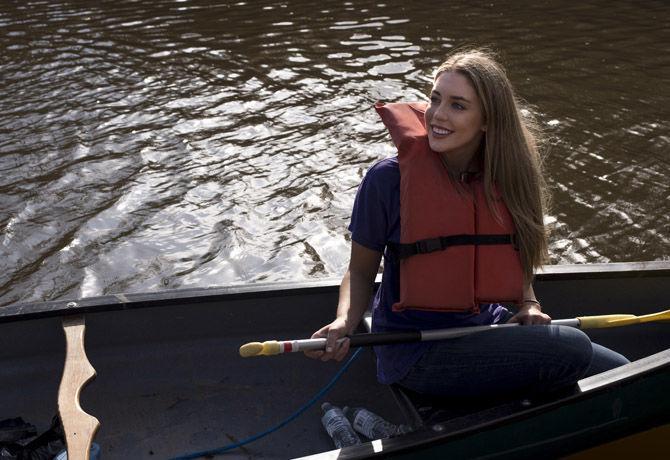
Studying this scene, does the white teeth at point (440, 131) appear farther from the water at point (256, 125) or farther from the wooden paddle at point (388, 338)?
the water at point (256, 125)

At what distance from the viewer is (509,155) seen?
2.60 meters

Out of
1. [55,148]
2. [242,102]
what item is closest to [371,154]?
[242,102]

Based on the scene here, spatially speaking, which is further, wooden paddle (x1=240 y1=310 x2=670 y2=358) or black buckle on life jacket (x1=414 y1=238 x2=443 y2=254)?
black buckle on life jacket (x1=414 y1=238 x2=443 y2=254)

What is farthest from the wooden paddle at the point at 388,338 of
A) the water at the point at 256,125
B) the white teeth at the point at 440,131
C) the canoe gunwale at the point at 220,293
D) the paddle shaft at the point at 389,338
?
the water at the point at 256,125

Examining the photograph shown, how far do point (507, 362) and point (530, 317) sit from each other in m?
0.20

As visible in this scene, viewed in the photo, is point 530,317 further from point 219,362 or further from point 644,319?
point 219,362

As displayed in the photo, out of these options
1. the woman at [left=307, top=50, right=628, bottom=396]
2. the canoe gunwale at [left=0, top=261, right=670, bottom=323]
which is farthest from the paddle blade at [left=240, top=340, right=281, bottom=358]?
the canoe gunwale at [left=0, top=261, right=670, bottom=323]

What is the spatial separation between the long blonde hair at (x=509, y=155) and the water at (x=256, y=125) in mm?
2187

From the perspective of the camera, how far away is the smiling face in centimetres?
252

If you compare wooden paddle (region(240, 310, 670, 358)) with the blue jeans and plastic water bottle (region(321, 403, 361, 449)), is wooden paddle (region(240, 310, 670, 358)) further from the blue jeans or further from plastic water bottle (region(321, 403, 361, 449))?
plastic water bottle (region(321, 403, 361, 449))

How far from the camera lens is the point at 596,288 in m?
3.27

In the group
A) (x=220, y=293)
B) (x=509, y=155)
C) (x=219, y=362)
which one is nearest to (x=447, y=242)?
(x=509, y=155)

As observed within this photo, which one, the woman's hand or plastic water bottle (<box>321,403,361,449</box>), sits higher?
the woman's hand

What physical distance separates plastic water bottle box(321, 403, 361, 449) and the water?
1724mm
